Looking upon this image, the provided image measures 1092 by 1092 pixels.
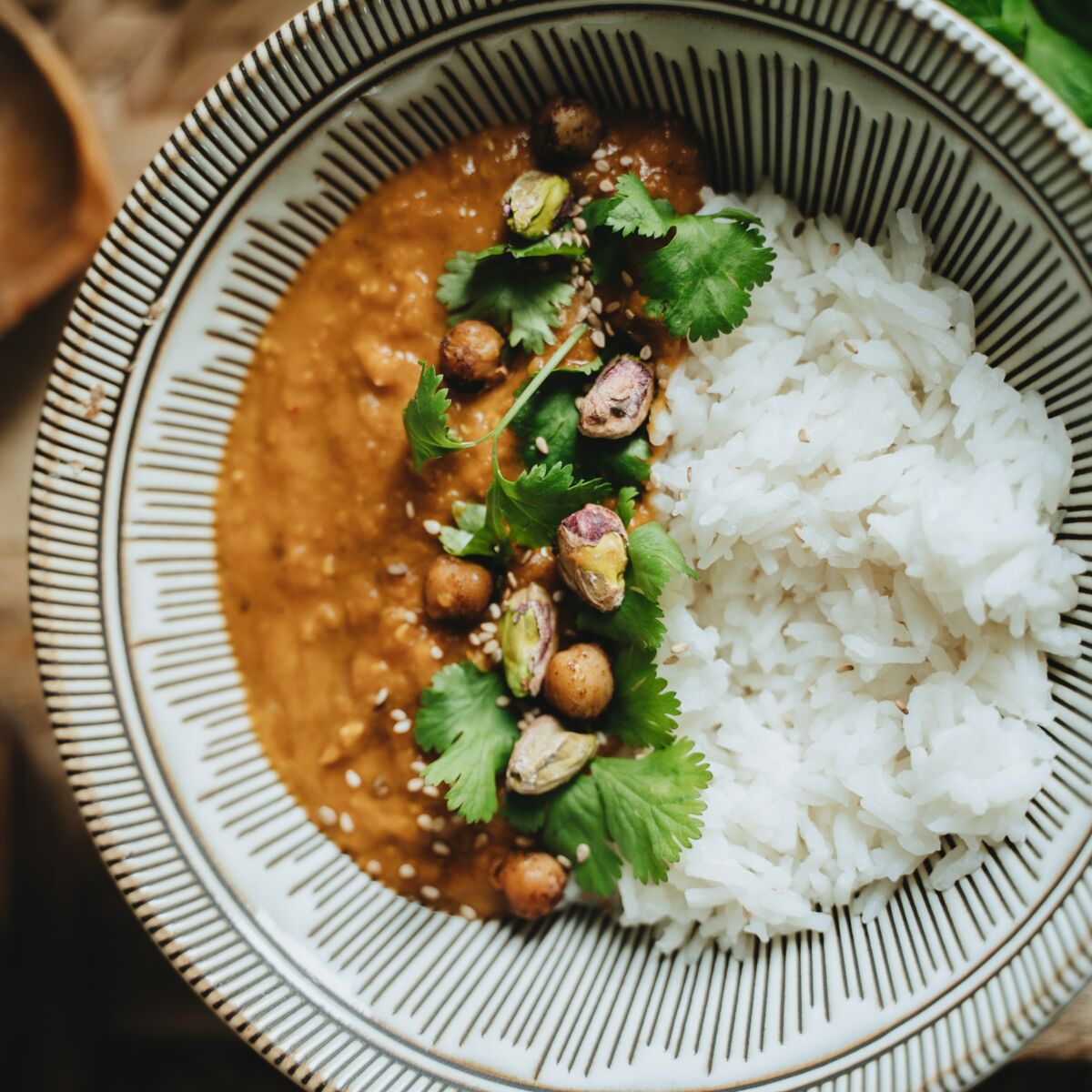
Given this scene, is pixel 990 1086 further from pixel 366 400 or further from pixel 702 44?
pixel 702 44

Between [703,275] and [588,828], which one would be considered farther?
[588,828]

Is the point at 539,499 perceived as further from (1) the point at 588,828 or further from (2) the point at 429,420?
(1) the point at 588,828

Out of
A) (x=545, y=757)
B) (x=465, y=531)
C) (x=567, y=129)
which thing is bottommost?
(x=545, y=757)

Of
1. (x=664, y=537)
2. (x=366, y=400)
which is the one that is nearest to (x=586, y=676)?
(x=664, y=537)

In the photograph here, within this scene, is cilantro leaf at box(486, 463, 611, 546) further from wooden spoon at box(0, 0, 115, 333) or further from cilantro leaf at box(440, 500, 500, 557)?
wooden spoon at box(0, 0, 115, 333)

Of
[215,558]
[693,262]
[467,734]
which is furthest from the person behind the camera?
[215,558]

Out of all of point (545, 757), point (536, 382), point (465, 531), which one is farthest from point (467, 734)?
point (536, 382)

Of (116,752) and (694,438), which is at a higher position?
(694,438)
